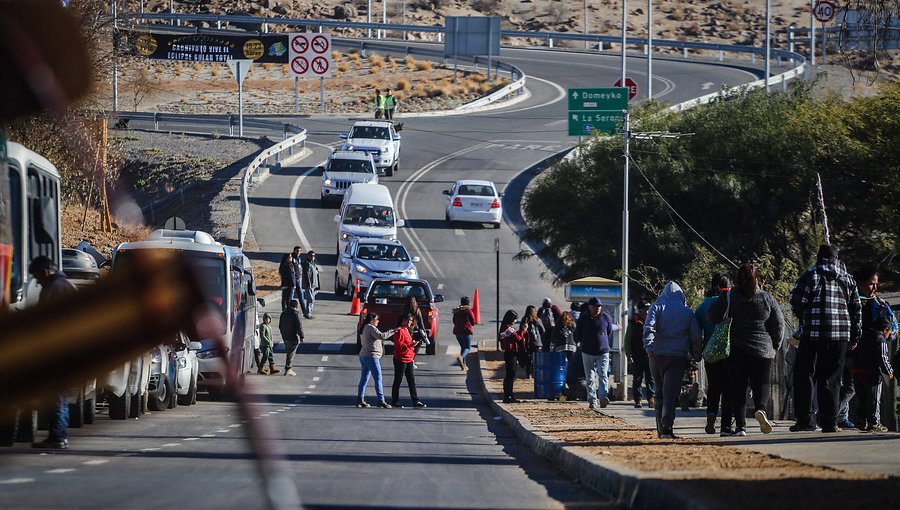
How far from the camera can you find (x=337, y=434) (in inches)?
633

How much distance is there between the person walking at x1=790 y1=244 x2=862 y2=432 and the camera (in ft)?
41.5

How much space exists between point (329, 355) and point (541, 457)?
56.2ft

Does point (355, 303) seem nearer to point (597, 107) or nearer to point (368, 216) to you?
point (368, 216)

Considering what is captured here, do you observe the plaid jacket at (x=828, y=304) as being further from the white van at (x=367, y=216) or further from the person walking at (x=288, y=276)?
the white van at (x=367, y=216)

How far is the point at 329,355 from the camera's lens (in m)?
30.6

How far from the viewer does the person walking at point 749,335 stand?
12.9m

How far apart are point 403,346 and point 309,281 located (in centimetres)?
1332

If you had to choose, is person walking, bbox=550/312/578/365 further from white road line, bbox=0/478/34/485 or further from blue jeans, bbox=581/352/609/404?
white road line, bbox=0/478/34/485

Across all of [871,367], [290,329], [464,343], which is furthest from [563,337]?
[871,367]

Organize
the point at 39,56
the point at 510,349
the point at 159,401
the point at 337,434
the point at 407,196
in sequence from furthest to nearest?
the point at 407,196
the point at 510,349
the point at 159,401
the point at 337,434
the point at 39,56

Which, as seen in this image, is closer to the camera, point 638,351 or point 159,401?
point 159,401

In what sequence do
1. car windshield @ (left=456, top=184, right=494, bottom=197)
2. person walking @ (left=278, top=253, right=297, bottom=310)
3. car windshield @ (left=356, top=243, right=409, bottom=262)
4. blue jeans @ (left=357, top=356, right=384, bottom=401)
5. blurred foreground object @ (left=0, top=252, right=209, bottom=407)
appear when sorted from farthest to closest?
car windshield @ (left=456, top=184, right=494, bottom=197), car windshield @ (left=356, top=243, right=409, bottom=262), person walking @ (left=278, top=253, right=297, bottom=310), blue jeans @ (left=357, top=356, right=384, bottom=401), blurred foreground object @ (left=0, top=252, right=209, bottom=407)

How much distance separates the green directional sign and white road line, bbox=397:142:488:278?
6.95 metres

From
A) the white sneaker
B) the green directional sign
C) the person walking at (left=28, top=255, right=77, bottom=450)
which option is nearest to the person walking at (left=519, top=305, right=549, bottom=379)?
the white sneaker
